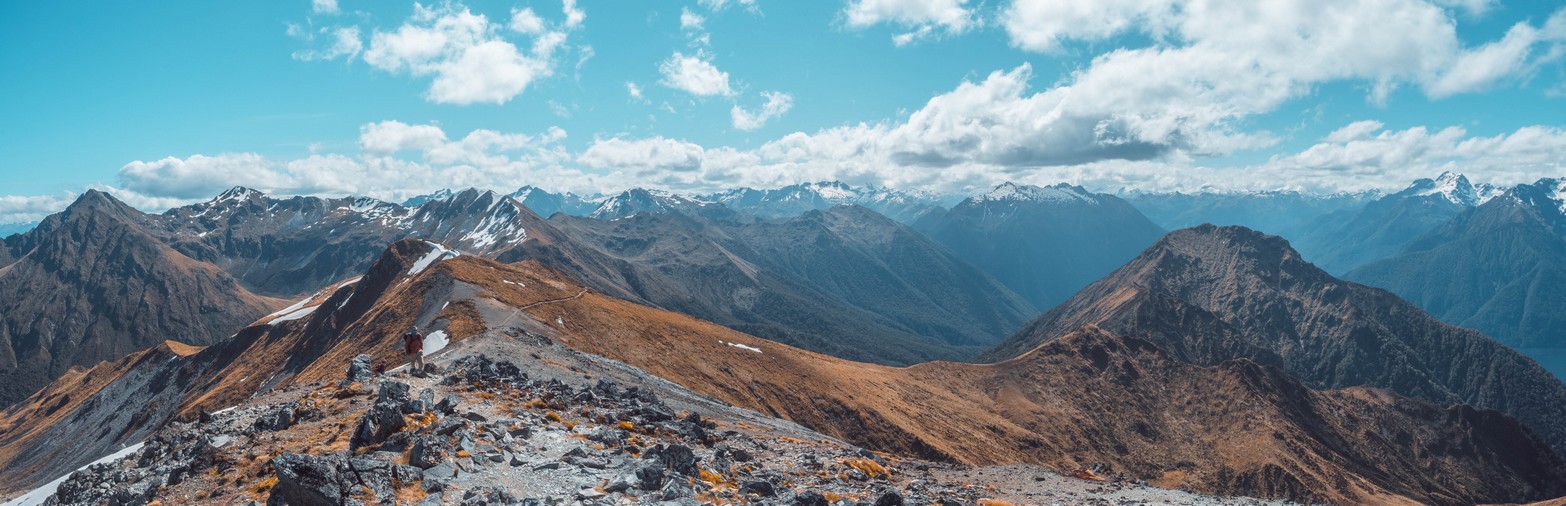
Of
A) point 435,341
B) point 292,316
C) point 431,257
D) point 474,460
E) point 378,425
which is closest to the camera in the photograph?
point 474,460

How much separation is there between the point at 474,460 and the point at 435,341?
207ft

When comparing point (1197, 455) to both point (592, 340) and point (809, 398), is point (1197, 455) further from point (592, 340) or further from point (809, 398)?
point (592, 340)

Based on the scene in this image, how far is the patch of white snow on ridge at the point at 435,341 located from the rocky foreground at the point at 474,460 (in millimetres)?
38028

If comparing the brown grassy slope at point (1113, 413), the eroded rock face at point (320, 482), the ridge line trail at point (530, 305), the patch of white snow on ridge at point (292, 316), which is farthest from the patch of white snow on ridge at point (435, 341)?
the patch of white snow on ridge at point (292, 316)

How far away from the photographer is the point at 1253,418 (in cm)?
13438

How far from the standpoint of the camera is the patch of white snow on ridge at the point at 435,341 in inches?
3184

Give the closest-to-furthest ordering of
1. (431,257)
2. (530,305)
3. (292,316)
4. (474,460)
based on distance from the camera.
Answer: (474,460)
(530,305)
(292,316)
(431,257)

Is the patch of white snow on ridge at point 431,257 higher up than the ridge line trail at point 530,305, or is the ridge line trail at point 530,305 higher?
the patch of white snow on ridge at point 431,257

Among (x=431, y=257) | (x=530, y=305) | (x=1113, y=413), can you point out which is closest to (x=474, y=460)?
(x=530, y=305)

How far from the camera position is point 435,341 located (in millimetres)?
83312

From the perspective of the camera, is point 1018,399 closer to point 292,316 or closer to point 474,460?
point 474,460

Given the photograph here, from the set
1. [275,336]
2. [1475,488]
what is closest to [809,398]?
[275,336]

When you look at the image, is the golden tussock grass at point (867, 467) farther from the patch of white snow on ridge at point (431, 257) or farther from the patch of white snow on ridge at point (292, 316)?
the patch of white snow on ridge at point (292, 316)

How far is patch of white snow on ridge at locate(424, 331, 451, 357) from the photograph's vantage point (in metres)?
80.9
